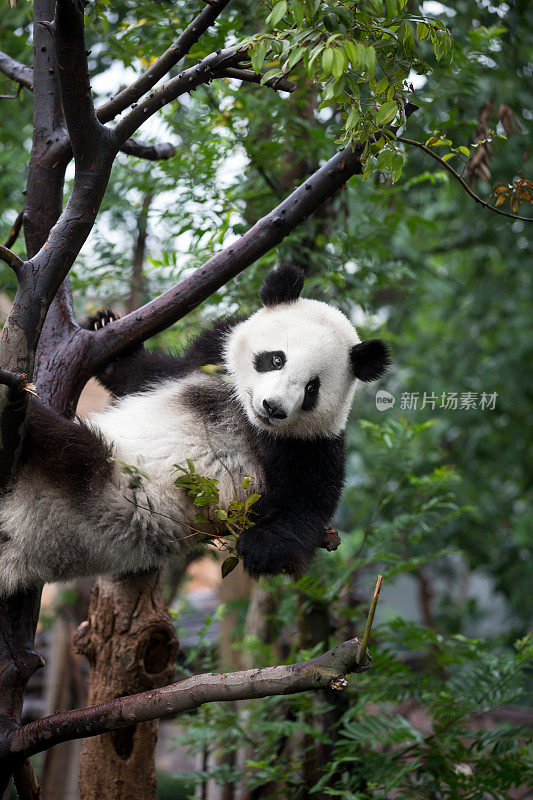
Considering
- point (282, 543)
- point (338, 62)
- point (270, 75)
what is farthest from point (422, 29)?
point (282, 543)

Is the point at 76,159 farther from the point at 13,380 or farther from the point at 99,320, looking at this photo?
the point at 99,320

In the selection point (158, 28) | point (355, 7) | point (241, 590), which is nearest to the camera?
point (355, 7)

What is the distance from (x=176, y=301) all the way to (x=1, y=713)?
1.57 meters

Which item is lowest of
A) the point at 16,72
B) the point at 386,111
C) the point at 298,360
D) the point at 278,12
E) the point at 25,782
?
the point at 25,782

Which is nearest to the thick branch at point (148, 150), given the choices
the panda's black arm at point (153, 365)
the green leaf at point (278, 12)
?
the panda's black arm at point (153, 365)

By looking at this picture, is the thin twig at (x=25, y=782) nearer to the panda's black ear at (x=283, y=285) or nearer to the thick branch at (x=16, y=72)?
the panda's black ear at (x=283, y=285)

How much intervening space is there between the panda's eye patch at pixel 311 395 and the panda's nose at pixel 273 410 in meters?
0.21

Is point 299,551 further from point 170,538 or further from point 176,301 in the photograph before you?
point 176,301

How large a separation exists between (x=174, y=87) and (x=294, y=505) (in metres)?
1.50

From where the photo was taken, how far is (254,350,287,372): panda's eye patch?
104 inches

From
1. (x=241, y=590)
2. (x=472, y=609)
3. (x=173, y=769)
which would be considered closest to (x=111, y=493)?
(x=241, y=590)

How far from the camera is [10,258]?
6.73 feet

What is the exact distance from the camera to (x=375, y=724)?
3.32 m

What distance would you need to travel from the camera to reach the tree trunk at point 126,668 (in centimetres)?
299
